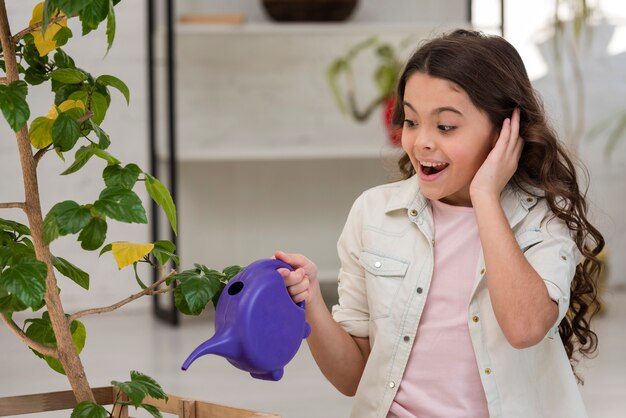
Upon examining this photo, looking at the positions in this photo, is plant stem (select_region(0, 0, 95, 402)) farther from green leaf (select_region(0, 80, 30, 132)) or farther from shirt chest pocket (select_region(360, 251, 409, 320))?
shirt chest pocket (select_region(360, 251, 409, 320))

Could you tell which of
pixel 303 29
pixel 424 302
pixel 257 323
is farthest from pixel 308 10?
pixel 257 323

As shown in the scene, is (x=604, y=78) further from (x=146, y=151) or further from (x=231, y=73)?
(x=146, y=151)

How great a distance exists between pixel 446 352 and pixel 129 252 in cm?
56

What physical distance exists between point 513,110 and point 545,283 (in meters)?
0.26

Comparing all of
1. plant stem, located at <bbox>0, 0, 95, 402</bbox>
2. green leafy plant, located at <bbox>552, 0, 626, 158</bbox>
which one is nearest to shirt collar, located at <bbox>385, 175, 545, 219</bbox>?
plant stem, located at <bbox>0, 0, 95, 402</bbox>

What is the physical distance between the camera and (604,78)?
4.37 metres

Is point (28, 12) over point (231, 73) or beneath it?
over

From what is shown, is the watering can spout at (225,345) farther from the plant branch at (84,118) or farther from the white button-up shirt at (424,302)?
the white button-up shirt at (424,302)

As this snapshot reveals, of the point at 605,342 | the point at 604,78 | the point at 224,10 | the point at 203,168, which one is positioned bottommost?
the point at 605,342

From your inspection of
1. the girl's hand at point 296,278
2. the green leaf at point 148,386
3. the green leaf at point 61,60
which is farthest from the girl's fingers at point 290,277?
the green leaf at point 61,60

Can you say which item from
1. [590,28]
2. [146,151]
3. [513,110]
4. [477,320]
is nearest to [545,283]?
[477,320]

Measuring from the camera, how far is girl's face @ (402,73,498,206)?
1386 millimetres

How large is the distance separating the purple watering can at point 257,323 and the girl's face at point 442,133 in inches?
13.3

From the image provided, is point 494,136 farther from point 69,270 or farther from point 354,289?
point 69,270
